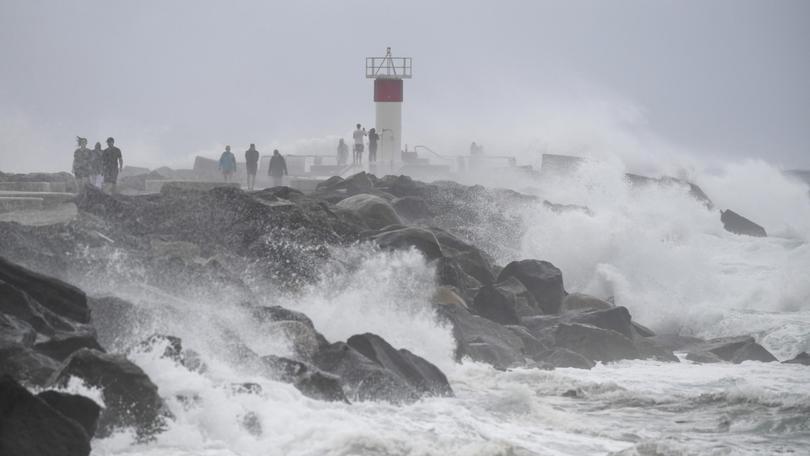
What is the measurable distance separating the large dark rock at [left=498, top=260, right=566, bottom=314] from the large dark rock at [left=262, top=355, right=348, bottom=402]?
5.21 meters

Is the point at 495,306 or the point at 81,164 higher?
the point at 81,164

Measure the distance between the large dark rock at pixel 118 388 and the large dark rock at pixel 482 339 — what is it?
3.71m

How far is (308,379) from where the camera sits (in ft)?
22.7

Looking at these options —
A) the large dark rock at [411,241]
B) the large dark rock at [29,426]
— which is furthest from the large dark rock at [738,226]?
the large dark rock at [29,426]

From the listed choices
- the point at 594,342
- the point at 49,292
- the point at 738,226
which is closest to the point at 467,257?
the point at 594,342

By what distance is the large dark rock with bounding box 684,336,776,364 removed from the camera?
11.3 meters

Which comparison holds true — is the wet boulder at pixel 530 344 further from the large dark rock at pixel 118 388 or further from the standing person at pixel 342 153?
the standing person at pixel 342 153

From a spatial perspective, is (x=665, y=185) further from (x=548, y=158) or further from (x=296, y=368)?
(x=296, y=368)

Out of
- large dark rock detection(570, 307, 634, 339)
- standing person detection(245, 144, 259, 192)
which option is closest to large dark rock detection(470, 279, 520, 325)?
large dark rock detection(570, 307, 634, 339)

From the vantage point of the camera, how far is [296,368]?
23.2 ft

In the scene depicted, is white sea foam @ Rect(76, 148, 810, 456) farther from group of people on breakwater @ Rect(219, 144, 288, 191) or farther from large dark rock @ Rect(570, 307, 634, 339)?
group of people on breakwater @ Rect(219, 144, 288, 191)

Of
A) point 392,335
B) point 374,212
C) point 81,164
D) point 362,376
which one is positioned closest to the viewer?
point 362,376

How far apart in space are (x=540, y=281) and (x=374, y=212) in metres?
2.50

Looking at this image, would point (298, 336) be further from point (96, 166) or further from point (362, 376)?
point (96, 166)
